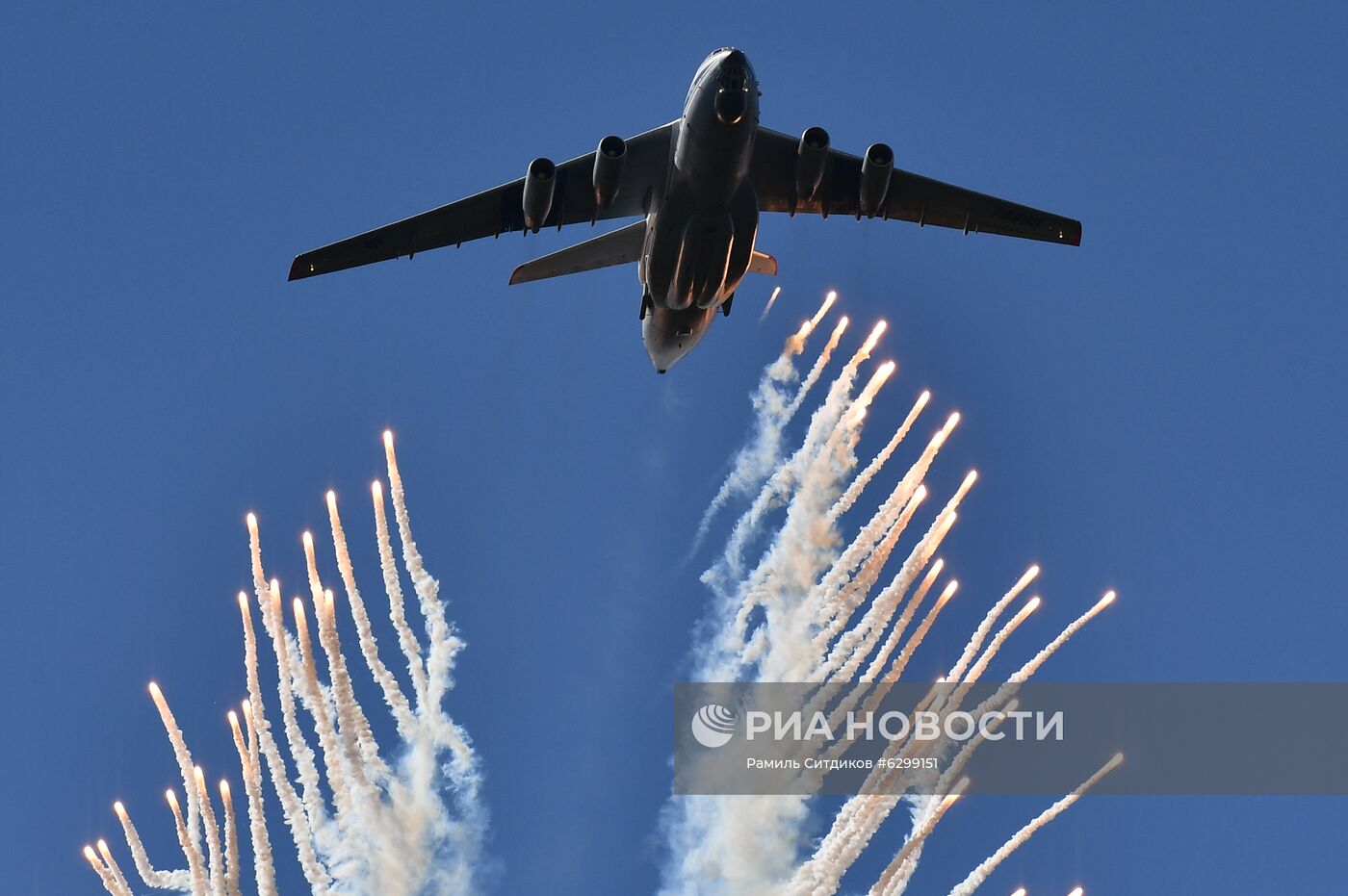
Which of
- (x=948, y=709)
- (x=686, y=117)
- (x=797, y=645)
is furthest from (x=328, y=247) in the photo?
(x=948, y=709)

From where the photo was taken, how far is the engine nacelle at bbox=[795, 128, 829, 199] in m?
32.8

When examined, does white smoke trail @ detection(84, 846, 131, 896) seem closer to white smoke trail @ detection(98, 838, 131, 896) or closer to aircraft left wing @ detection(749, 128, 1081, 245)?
white smoke trail @ detection(98, 838, 131, 896)

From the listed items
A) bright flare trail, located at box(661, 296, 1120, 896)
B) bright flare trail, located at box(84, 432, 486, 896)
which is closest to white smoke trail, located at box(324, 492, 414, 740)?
bright flare trail, located at box(84, 432, 486, 896)

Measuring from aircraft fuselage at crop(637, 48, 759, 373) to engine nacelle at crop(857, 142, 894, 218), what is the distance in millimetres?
2376

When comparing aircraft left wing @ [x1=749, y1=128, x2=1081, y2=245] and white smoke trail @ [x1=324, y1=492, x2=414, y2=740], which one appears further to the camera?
white smoke trail @ [x1=324, y1=492, x2=414, y2=740]

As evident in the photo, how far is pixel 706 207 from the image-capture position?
31.7 meters

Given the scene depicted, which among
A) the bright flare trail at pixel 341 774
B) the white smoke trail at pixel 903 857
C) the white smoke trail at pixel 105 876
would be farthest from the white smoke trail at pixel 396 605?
the white smoke trail at pixel 903 857

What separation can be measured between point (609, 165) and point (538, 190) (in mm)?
1407

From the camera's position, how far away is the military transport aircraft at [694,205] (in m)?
31.0

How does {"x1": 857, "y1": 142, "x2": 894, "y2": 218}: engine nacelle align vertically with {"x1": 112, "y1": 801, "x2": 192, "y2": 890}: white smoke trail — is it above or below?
above

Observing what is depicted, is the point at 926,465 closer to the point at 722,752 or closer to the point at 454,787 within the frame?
the point at 722,752

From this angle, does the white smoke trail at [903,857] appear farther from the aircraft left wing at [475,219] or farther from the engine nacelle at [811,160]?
the aircraft left wing at [475,219]

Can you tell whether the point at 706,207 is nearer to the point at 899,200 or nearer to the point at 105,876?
the point at 899,200

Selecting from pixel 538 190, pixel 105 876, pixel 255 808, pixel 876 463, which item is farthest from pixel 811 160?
pixel 105 876
